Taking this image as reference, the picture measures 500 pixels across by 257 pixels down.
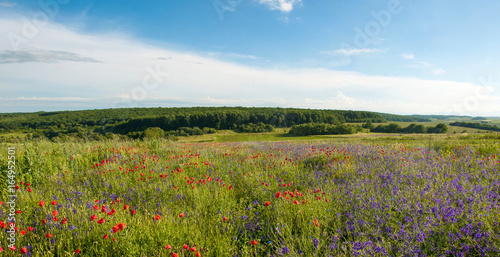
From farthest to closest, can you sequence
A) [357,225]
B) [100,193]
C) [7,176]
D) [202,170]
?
[202,170] → [7,176] → [100,193] → [357,225]

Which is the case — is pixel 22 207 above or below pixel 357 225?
below

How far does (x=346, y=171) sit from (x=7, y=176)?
25.9ft

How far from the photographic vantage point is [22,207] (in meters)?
3.62

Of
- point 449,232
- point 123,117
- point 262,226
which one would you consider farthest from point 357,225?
point 123,117

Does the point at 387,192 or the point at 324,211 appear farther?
the point at 387,192

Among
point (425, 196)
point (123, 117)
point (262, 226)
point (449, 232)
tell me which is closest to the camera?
point (449, 232)

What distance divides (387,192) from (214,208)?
9.69 feet

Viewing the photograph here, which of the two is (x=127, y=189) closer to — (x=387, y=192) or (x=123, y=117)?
(x=387, y=192)

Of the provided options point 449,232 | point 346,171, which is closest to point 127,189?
point 346,171

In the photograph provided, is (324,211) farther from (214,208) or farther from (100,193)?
(100,193)
